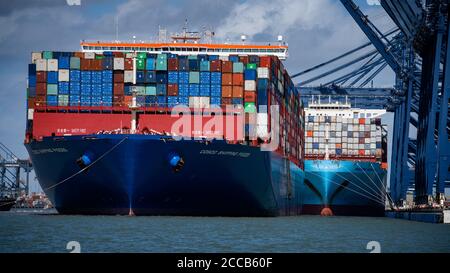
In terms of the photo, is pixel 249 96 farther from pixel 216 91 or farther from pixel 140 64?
pixel 140 64

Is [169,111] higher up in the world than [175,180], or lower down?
higher up

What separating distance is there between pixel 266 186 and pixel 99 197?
10.7 metres

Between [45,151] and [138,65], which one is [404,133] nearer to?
[138,65]

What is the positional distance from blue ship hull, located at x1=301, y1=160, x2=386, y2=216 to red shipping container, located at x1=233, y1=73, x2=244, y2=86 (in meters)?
33.4

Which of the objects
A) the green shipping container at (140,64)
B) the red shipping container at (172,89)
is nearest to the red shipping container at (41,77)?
Answer: the green shipping container at (140,64)

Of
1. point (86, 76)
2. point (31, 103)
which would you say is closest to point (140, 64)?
point (86, 76)

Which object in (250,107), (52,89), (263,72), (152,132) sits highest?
(263,72)

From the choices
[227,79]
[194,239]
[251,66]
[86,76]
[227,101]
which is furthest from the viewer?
[251,66]

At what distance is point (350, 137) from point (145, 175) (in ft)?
144

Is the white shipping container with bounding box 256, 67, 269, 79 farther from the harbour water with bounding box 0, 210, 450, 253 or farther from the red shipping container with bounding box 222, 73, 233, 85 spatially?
the harbour water with bounding box 0, 210, 450, 253

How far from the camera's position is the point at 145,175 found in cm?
4531

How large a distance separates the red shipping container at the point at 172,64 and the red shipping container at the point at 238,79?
→ 3.33 m

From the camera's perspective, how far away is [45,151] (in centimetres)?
4741
